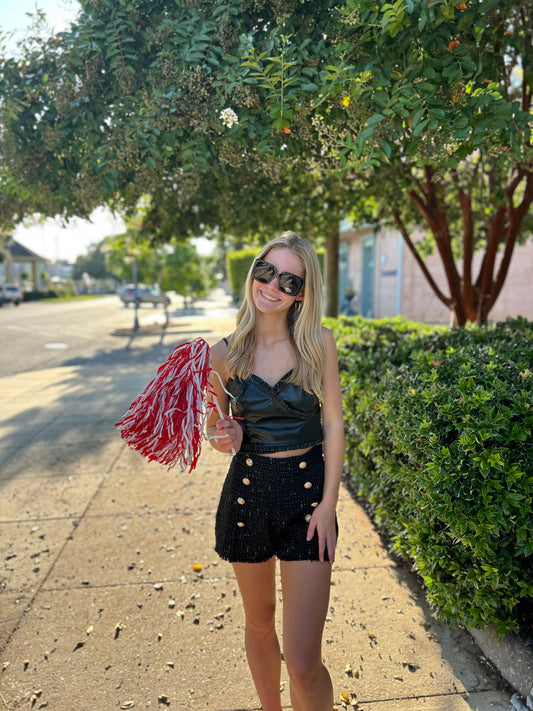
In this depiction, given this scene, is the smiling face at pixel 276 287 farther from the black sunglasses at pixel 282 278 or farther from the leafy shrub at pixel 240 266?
the leafy shrub at pixel 240 266

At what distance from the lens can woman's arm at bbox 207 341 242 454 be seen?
6.56 ft

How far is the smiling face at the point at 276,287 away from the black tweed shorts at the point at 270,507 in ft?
1.99

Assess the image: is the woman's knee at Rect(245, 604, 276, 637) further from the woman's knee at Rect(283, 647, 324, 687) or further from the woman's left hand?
the woman's left hand

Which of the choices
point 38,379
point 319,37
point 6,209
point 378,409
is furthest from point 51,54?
point 38,379

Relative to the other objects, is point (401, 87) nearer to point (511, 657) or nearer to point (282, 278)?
point (282, 278)

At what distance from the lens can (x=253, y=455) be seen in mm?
2117

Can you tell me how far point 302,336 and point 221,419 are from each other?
487 mm

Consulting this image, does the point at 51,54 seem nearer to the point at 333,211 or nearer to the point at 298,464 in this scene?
the point at 298,464

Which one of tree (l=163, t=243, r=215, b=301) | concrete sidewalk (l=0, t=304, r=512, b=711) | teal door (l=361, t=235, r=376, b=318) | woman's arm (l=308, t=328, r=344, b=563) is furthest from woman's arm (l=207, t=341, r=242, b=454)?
→ tree (l=163, t=243, r=215, b=301)

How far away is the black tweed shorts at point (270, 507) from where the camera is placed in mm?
2035

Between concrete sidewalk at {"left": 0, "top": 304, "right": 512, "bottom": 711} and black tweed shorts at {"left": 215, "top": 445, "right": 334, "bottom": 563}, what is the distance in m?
0.91

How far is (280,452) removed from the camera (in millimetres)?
2088

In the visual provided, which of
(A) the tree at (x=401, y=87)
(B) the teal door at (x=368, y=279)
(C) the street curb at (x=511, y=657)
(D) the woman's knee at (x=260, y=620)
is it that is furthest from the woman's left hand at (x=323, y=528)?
(B) the teal door at (x=368, y=279)

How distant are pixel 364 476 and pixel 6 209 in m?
3.42
